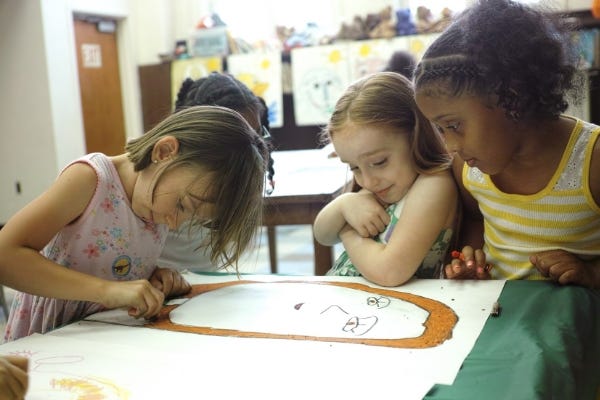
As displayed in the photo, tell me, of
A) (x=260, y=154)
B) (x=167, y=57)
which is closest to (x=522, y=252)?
(x=260, y=154)

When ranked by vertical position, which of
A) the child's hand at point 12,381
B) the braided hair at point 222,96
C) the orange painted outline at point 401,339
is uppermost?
the braided hair at point 222,96

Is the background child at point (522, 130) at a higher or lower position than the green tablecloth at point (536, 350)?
higher

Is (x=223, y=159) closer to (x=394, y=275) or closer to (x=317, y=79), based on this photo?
(x=394, y=275)

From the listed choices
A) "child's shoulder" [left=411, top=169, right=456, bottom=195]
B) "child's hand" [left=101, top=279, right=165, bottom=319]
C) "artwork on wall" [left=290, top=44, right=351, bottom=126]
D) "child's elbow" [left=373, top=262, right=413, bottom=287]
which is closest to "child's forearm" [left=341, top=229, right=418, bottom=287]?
"child's elbow" [left=373, top=262, right=413, bottom=287]

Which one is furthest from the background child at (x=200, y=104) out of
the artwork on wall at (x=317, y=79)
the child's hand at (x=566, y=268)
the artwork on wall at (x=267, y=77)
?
the artwork on wall at (x=267, y=77)

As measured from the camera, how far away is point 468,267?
110 centimetres

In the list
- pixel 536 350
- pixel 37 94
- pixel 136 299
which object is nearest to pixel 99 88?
pixel 37 94

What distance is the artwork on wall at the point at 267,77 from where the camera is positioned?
16.0 feet

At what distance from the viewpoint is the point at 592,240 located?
1.10 meters

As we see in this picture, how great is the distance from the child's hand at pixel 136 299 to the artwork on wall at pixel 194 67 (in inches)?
162

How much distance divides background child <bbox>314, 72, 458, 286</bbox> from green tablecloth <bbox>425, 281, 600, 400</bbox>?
7.7 inches

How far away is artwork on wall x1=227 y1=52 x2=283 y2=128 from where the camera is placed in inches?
192

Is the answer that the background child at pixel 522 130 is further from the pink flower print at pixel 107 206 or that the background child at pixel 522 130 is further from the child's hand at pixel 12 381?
the child's hand at pixel 12 381

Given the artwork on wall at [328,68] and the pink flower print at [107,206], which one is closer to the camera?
the pink flower print at [107,206]
